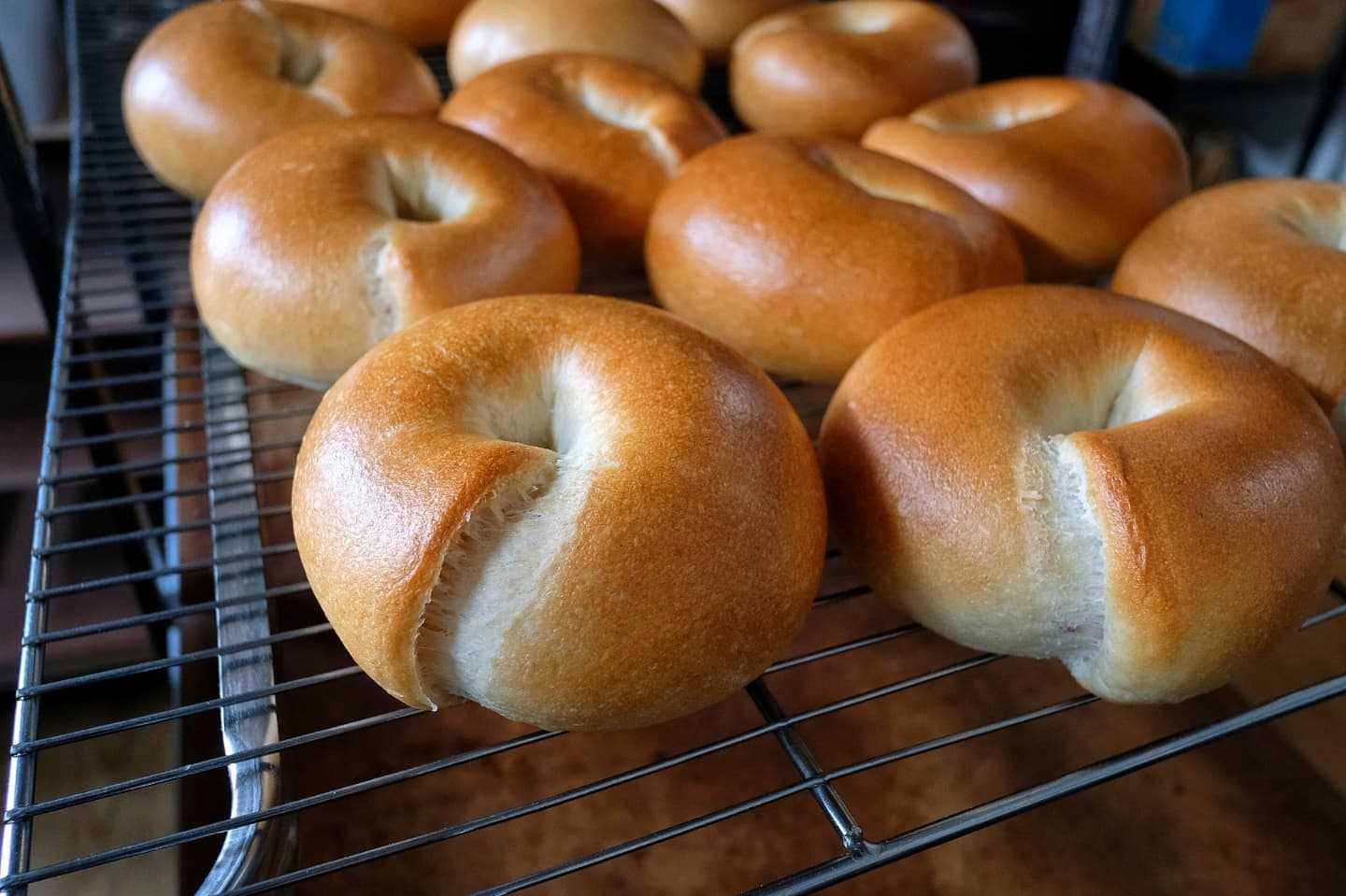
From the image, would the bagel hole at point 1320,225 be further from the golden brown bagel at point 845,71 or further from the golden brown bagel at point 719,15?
the golden brown bagel at point 719,15

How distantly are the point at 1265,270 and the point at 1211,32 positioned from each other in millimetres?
1100

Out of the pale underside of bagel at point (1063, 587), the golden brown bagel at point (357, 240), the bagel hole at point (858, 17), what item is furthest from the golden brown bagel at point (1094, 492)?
the bagel hole at point (858, 17)

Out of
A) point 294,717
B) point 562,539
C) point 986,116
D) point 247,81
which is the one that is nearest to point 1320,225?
point 986,116

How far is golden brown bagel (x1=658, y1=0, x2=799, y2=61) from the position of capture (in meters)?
1.84

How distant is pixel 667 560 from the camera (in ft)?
2.31

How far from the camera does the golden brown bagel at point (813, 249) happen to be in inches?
41.8

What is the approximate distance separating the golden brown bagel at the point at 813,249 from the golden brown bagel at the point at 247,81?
1.76ft

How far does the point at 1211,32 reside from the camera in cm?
186

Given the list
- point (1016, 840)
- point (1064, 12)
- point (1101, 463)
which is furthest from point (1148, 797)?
point (1064, 12)

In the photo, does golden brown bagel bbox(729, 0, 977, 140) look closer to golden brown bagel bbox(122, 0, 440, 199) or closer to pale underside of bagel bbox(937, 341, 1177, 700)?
golden brown bagel bbox(122, 0, 440, 199)

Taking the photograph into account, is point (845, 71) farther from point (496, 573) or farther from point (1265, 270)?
point (496, 573)

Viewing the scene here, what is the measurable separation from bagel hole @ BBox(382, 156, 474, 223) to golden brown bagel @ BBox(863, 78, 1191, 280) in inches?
23.2

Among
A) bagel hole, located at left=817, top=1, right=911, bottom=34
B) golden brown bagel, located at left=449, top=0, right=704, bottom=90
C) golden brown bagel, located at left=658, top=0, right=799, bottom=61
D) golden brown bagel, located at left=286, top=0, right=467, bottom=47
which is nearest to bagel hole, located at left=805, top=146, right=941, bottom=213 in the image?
golden brown bagel, located at left=449, top=0, right=704, bottom=90

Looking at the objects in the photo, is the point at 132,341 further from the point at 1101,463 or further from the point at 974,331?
the point at 1101,463
